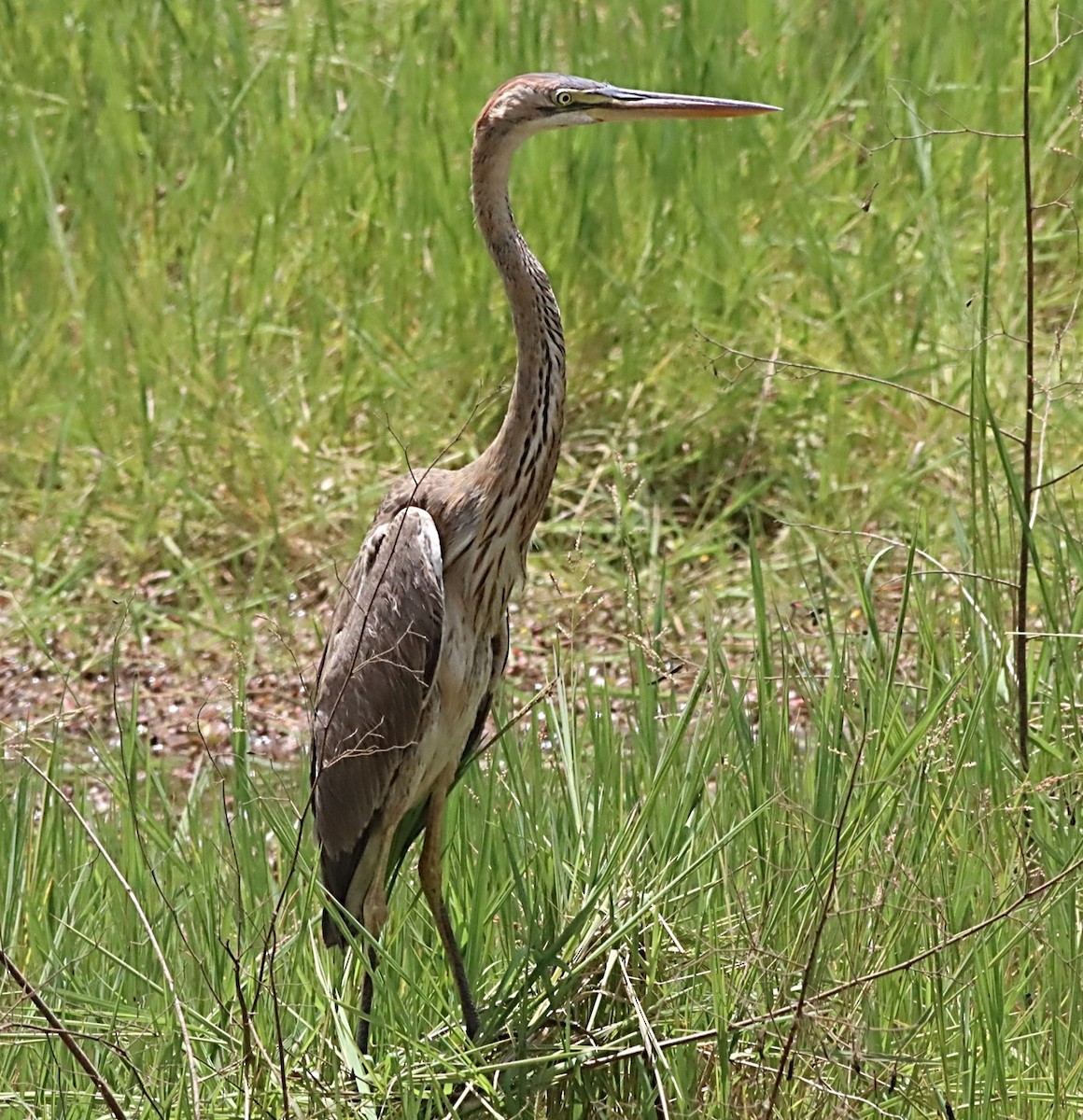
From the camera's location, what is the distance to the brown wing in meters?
3.55

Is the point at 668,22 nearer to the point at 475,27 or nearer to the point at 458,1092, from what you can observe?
the point at 475,27

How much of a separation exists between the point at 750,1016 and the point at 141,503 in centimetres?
350

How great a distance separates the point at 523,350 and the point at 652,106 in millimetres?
593

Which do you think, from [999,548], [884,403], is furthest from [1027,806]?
[884,403]

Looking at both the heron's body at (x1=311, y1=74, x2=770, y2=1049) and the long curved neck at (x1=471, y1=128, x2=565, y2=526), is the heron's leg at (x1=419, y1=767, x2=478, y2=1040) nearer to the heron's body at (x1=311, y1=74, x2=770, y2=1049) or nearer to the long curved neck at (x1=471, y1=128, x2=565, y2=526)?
the heron's body at (x1=311, y1=74, x2=770, y2=1049)

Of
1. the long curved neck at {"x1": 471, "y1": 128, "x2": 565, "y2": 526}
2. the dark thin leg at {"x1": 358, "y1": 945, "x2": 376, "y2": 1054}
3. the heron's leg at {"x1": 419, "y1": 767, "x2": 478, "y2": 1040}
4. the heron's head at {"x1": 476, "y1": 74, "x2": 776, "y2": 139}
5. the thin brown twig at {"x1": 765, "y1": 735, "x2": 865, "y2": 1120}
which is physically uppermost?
the heron's head at {"x1": 476, "y1": 74, "x2": 776, "y2": 139}

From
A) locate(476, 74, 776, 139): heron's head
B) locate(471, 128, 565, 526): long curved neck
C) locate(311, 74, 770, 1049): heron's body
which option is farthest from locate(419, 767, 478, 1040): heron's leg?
locate(476, 74, 776, 139): heron's head

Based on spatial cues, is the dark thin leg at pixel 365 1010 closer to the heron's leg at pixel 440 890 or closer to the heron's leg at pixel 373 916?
the heron's leg at pixel 373 916

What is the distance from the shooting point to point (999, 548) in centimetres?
402

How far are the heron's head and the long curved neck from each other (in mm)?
37

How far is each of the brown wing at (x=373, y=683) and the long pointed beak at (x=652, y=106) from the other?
0.85 meters

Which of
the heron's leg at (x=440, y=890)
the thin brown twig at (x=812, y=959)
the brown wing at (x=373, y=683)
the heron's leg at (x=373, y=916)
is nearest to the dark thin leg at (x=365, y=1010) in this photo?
the heron's leg at (x=373, y=916)

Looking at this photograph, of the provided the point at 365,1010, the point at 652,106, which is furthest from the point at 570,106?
the point at 365,1010

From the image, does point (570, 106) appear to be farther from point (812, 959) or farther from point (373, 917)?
point (812, 959)
